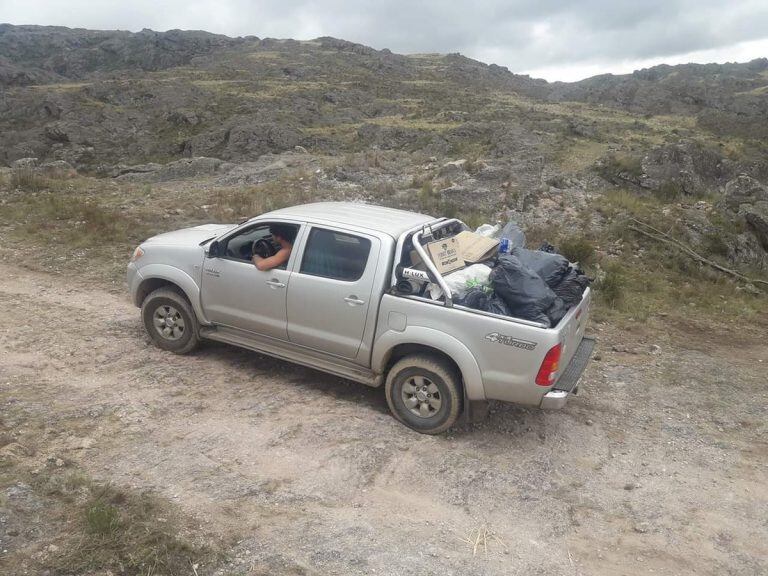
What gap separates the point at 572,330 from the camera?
15.8 ft

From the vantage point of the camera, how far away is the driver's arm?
5.35 meters

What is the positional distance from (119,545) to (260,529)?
787 mm

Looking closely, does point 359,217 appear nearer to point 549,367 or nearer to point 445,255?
point 445,255

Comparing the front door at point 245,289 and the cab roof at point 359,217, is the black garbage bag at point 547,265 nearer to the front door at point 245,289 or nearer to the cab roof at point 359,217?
the cab roof at point 359,217

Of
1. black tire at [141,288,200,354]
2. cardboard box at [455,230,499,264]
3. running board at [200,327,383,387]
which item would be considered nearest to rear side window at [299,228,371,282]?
running board at [200,327,383,387]

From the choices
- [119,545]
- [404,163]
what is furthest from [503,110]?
[119,545]

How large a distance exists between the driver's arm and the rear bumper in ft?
8.48

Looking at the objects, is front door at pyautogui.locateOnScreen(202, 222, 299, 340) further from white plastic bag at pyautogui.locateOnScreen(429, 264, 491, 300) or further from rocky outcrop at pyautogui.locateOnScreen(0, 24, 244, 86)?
rocky outcrop at pyautogui.locateOnScreen(0, 24, 244, 86)

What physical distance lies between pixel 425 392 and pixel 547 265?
1.59m

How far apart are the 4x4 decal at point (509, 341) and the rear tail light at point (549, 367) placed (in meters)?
0.14

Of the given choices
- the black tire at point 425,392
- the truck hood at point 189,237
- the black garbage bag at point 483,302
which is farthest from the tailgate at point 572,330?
the truck hood at point 189,237

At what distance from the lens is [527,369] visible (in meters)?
4.37

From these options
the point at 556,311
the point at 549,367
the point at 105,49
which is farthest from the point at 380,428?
the point at 105,49

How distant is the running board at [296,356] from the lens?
5.12 m
